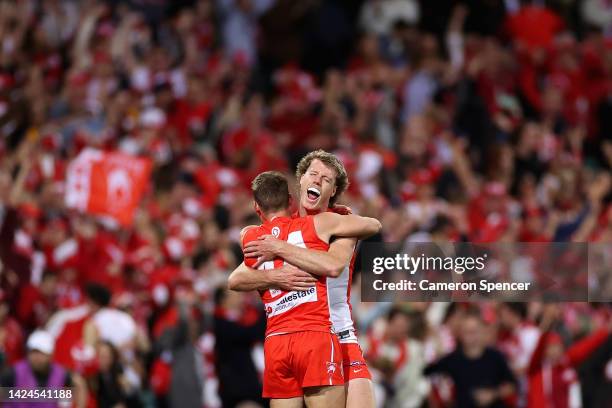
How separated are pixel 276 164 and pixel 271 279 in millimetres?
8976

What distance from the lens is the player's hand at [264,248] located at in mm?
7180

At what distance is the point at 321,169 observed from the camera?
24.5 ft

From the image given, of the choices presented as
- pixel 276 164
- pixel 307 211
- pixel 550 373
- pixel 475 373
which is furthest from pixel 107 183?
pixel 307 211

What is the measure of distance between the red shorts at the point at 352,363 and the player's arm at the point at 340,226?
0.67 m

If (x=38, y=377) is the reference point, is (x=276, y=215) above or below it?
above

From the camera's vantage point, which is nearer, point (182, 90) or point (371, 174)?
point (371, 174)

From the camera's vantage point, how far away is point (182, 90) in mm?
17078

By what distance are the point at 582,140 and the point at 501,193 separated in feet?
9.27

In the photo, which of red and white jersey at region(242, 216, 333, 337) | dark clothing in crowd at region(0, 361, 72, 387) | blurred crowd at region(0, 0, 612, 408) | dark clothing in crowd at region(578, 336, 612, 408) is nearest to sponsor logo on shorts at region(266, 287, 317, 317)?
red and white jersey at region(242, 216, 333, 337)

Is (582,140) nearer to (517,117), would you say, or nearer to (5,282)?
(517,117)

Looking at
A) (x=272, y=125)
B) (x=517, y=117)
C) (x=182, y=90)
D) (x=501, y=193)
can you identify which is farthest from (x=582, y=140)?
(x=182, y=90)

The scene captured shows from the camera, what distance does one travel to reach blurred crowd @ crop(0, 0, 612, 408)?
11.5 metres

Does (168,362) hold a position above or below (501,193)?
below

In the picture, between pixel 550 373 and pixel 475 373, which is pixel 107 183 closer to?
pixel 475 373
